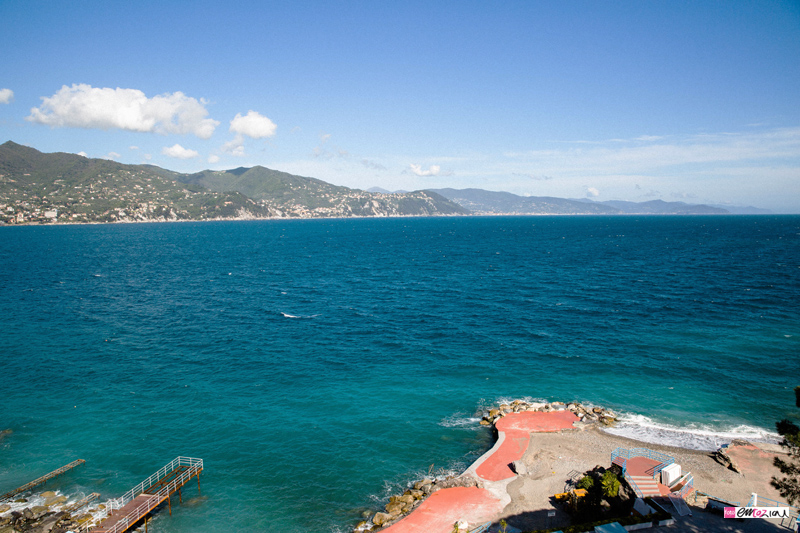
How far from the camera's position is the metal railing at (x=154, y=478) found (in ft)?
105

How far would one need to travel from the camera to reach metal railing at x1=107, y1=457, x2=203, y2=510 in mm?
31984

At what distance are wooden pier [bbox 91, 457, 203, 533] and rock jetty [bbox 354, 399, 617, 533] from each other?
15502 millimetres

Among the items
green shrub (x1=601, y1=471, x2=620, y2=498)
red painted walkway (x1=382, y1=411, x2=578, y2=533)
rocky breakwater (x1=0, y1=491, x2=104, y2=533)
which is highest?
green shrub (x1=601, y1=471, x2=620, y2=498)

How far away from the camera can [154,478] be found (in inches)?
1377

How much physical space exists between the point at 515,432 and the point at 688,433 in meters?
17.8

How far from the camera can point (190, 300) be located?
93.6m

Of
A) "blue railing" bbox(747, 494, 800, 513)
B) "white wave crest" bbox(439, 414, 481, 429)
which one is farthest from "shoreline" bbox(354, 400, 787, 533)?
"white wave crest" bbox(439, 414, 481, 429)

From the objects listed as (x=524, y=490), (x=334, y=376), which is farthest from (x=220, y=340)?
(x=524, y=490)

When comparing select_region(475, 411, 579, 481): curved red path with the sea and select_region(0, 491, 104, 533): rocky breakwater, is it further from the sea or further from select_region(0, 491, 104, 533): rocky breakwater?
select_region(0, 491, 104, 533): rocky breakwater

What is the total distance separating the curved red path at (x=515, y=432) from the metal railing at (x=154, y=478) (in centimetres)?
2466

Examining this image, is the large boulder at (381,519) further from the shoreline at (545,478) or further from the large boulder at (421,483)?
the large boulder at (421,483)

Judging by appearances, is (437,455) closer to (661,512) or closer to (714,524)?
(661,512)

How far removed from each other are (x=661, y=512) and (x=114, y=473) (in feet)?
143

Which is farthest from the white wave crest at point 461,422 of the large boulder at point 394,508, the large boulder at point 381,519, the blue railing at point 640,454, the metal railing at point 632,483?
the metal railing at point 632,483
